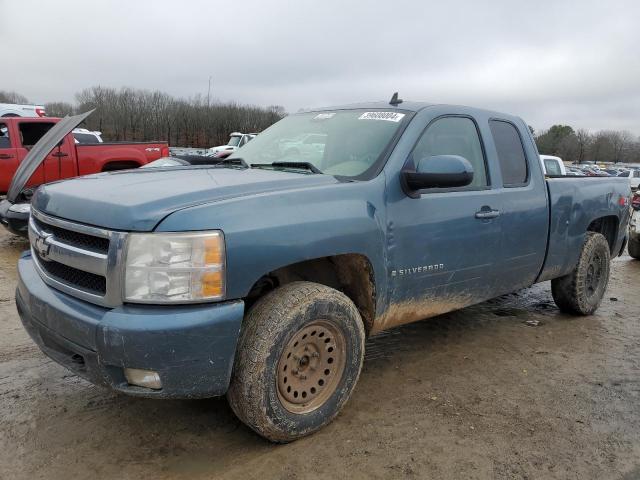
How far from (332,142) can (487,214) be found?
3.81ft

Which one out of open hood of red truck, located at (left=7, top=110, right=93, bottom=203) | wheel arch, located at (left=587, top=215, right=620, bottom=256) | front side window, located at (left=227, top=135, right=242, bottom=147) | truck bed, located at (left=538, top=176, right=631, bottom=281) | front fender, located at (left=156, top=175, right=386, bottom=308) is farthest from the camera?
front side window, located at (left=227, top=135, right=242, bottom=147)

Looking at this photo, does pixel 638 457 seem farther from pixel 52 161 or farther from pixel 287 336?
pixel 52 161

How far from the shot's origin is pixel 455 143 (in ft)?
12.4

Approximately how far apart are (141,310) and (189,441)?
0.92 meters

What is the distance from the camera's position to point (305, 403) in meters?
2.84

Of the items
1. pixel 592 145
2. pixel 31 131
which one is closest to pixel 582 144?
pixel 592 145

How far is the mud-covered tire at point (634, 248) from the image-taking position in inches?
353

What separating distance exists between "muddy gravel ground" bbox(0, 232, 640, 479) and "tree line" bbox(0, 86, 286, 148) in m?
55.8

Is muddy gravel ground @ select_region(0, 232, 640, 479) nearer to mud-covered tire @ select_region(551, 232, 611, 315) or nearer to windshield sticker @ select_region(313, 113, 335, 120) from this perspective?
mud-covered tire @ select_region(551, 232, 611, 315)

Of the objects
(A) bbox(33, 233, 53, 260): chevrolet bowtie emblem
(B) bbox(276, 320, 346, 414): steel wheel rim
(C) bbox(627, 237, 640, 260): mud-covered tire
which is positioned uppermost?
(A) bbox(33, 233, 53, 260): chevrolet bowtie emblem

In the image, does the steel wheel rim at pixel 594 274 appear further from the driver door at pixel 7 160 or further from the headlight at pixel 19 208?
the driver door at pixel 7 160

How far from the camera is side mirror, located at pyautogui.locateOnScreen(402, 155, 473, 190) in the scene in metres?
3.08

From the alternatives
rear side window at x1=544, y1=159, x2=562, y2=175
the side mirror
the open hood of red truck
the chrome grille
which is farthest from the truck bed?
rear side window at x1=544, y1=159, x2=562, y2=175

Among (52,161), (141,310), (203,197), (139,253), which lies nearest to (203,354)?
(141,310)
